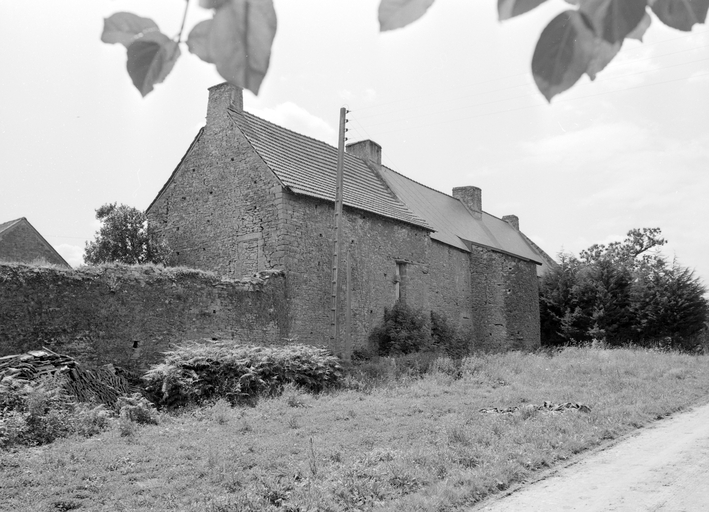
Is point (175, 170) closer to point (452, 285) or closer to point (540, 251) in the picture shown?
point (452, 285)

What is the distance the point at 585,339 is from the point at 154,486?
24.6 meters

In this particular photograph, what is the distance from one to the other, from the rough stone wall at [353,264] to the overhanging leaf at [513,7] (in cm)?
1521

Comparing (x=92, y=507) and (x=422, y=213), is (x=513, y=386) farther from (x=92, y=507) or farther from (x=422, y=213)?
(x=422, y=213)

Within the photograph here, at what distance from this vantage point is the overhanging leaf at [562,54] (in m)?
0.87

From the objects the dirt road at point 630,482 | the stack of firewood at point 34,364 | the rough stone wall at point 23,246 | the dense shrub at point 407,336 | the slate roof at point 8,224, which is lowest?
the dirt road at point 630,482

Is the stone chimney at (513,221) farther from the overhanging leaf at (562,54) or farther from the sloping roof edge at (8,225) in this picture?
the overhanging leaf at (562,54)

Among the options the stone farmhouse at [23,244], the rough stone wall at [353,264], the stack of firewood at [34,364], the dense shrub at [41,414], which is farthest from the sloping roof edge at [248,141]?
the stone farmhouse at [23,244]

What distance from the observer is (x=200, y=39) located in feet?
2.94

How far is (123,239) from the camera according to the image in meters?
18.6

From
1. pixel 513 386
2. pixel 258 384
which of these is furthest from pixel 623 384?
pixel 258 384

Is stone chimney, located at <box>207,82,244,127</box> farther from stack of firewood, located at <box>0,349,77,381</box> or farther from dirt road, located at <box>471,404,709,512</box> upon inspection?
dirt road, located at <box>471,404,709,512</box>

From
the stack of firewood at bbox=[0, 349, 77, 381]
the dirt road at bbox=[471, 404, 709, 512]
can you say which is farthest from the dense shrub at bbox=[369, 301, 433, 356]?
the dirt road at bbox=[471, 404, 709, 512]

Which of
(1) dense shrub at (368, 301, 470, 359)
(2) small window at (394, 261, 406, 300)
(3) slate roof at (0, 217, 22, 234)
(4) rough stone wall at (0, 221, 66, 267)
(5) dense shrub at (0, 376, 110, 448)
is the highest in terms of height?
(3) slate roof at (0, 217, 22, 234)

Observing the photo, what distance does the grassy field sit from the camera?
5777 millimetres
